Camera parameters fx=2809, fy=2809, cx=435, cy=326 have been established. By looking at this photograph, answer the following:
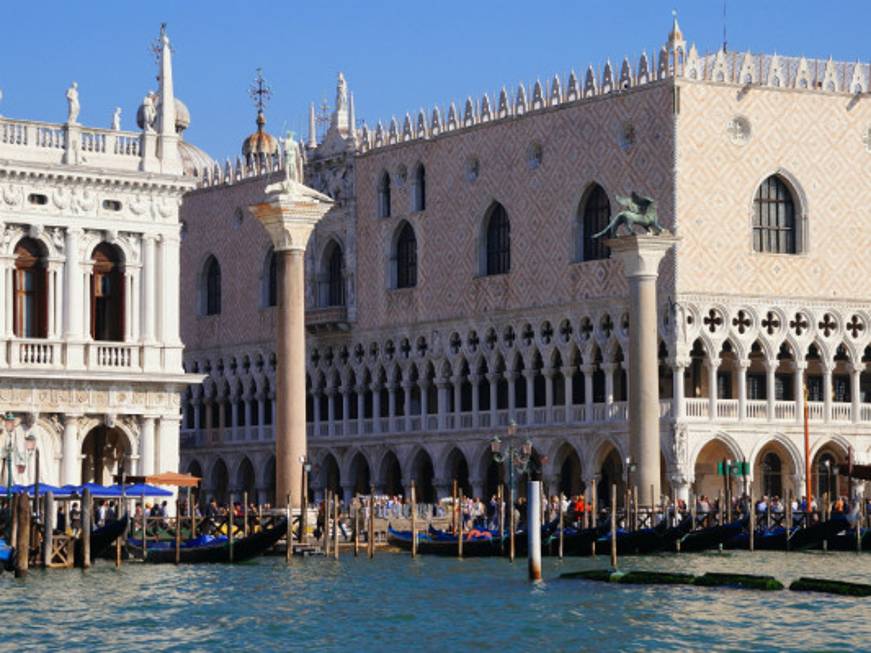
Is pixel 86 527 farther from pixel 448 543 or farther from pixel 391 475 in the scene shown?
pixel 391 475

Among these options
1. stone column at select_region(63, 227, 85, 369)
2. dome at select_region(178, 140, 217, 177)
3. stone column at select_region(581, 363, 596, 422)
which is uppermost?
dome at select_region(178, 140, 217, 177)

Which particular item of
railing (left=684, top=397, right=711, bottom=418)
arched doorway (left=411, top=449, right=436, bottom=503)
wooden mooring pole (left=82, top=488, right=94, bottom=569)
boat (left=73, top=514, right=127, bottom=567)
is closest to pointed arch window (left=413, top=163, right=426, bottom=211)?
arched doorway (left=411, top=449, right=436, bottom=503)

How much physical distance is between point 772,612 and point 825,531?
11392 mm

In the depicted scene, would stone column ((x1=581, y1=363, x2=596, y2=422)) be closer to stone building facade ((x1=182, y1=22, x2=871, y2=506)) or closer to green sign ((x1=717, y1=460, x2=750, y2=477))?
stone building facade ((x1=182, y1=22, x2=871, y2=506))

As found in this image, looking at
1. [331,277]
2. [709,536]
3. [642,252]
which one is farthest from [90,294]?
[331,277]

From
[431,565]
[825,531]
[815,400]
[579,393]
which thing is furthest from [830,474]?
[431,565]

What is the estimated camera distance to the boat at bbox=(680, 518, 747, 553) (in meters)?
41.2

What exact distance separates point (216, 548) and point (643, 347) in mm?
7656

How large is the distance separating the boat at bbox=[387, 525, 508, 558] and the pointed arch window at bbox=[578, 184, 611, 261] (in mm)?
9057

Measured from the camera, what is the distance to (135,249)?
147 feet

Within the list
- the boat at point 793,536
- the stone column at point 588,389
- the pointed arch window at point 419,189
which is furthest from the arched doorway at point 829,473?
the pointed arch window at point 419,189

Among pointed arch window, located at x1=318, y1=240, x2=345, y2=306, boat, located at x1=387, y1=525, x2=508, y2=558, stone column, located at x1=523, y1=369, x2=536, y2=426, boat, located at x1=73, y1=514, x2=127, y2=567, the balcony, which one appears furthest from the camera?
pointed arch window, located at x1=318, y1=240, x2=345, y2=306

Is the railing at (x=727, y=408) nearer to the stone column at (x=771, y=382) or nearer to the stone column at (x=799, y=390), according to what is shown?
the stone column at (x=771, y=382)

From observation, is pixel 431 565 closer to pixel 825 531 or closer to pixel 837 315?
pixel 825 531
